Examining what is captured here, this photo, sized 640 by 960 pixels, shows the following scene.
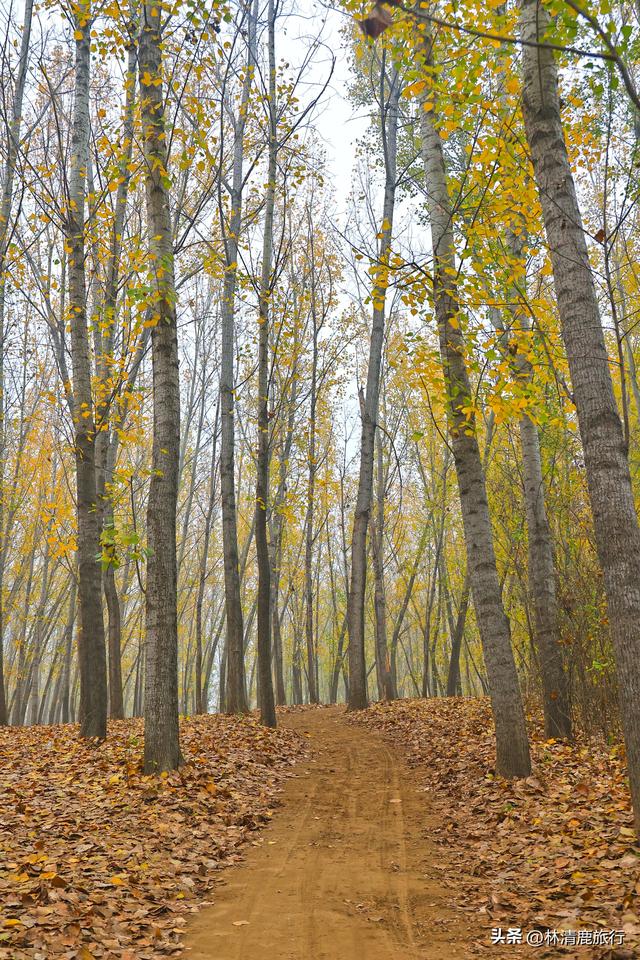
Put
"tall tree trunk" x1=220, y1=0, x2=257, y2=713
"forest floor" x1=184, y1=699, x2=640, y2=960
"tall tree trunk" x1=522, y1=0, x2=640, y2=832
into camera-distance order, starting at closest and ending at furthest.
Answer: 1. "forest floor" x1=184, y1=699, x2=640, y2=960
2. "tall tree trunk" x1=522, y1=0, x2=640, y2=832
3. "tall tree trunk" x1=220, y1=0, x2=257, y2=713

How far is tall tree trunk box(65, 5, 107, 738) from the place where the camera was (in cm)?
807

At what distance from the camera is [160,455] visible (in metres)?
→ 6.45

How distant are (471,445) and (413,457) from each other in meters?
15.2

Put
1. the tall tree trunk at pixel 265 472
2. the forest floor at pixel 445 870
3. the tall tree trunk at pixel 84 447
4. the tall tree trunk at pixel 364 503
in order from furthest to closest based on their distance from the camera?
the tall tree trunk at pixel 364 503 < the tall tree trunk at pixel 265 472 < the tall tree trunk at pixel 84 447 < the forest floor at pixel 445 870

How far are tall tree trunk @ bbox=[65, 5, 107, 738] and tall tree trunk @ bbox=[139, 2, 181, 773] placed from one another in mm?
1938

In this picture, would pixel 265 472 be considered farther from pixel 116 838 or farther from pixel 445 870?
pixel 445 870

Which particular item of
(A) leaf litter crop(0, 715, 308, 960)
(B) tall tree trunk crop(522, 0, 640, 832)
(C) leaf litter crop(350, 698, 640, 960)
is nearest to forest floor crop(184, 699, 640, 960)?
(C) leaf litter crop(350, 698, 640, 960)

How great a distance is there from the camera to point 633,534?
3.63 metres

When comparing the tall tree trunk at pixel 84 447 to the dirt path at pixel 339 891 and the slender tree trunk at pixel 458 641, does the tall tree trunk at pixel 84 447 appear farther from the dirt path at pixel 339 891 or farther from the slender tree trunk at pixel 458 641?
the slender tree trunk at pixel 458 641

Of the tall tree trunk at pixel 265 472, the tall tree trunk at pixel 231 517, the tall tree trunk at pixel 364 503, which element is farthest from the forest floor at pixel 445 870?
the tall tree trunk at pixel 364 503

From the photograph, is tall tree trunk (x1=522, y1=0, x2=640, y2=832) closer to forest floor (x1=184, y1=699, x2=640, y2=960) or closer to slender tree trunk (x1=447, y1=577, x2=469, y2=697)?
forest floor (x1=184, y1=699, x2=640, y2=960)

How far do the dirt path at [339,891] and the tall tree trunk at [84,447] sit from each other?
9.95 feet

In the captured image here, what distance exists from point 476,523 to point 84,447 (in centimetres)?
509

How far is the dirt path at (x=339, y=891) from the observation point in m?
3.20
